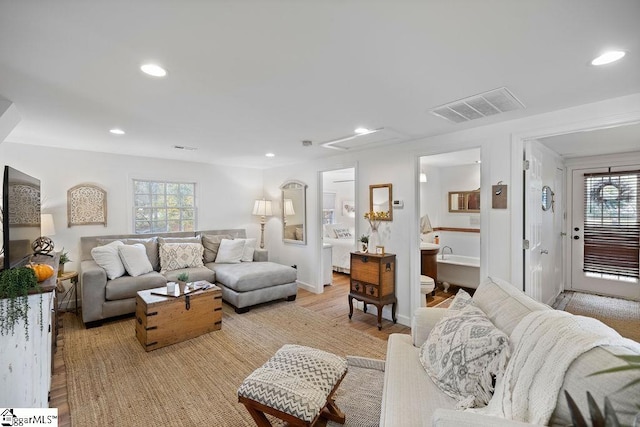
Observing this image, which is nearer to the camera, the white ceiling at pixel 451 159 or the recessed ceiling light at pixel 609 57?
the recessed ceiling light at pixel 609 57

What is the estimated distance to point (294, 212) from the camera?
5.23 metres

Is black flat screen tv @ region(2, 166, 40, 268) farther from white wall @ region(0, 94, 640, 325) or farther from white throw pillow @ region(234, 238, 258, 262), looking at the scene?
white throw pillow @ region(234, 238, 258, 262)

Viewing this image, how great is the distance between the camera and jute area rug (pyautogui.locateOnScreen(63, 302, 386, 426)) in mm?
1967

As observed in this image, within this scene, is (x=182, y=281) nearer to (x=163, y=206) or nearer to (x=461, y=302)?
(x=163, y=206)

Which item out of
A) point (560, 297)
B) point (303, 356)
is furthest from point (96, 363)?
point (560, 297)

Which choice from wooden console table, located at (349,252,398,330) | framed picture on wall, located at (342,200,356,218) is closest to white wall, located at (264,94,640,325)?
wooden console table, located at (349,252,398,330)

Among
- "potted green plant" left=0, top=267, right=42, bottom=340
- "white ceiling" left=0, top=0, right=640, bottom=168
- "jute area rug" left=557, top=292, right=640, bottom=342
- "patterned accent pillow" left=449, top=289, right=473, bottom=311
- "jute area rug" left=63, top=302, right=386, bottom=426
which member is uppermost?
"white ceiling" left=0, top=0, right=640, bottom=168

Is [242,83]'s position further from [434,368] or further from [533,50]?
[434,368]

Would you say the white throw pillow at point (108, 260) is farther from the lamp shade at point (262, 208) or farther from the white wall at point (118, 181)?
the lamp shade at point (262, 208)

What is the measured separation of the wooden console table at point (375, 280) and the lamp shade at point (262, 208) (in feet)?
7.95

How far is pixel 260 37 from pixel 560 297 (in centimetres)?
533

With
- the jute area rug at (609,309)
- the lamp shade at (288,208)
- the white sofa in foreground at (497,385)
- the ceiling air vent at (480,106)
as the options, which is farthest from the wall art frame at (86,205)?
the jute area rug at (609,309)

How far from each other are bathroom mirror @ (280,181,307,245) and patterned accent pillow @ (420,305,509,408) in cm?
355

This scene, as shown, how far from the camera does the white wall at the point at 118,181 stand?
3.80 meters
